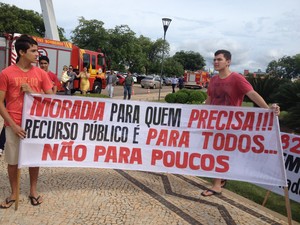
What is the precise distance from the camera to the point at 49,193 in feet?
14.6

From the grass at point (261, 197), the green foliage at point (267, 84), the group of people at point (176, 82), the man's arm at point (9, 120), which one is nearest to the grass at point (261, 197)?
the grass at point (261, 197)

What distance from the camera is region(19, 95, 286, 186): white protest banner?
4.19m

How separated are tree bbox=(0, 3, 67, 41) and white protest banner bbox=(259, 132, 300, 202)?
41041 mm

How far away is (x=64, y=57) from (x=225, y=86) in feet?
50.1

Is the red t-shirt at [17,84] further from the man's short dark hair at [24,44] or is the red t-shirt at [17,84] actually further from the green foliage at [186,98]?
the green foliage at [186,98]

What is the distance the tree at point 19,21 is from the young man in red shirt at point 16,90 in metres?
40.1

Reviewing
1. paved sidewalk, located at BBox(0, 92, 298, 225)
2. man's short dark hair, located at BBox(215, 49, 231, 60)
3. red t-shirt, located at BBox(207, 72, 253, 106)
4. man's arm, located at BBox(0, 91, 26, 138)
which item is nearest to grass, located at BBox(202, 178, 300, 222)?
paved sidewalk, located at BBox(0, 92, 298, 225)

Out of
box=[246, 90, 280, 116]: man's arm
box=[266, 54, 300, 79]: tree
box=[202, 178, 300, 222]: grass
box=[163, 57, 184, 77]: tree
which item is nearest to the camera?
box=[246, 90, 280, 116]: man's arm

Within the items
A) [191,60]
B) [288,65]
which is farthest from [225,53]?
[191,60]

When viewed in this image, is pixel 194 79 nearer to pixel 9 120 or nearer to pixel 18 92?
pixel 18 92

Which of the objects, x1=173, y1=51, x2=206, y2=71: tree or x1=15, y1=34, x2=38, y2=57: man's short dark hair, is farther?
x1=173, y1=51, x2=206, y2=71: tree

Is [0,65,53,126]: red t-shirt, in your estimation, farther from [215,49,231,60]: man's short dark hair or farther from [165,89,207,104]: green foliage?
[165,89,207,104]: green foliage

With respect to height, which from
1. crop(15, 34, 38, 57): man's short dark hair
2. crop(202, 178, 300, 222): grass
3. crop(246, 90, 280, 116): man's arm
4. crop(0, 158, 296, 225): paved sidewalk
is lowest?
crop(202, 178, 300, 222): grass

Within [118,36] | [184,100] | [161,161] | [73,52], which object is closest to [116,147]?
[161,161]
